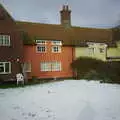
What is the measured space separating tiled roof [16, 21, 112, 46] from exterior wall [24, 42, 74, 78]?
160cm

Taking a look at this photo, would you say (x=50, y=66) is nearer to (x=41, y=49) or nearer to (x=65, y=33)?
(x=41, y=49)

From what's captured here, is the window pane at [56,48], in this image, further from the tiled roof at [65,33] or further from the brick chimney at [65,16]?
the brick chimney at [65,16]

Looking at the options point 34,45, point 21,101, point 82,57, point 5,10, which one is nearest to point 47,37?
point 34,45

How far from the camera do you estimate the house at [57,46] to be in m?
35.1

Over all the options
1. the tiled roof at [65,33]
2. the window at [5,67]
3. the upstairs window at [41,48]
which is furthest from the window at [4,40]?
the upstairs window at [41,48]

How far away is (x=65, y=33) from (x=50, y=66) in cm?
673

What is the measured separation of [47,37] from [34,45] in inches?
115

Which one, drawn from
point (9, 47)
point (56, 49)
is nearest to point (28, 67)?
point (9, 47)

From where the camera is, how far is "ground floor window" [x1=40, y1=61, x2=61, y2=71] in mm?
36156

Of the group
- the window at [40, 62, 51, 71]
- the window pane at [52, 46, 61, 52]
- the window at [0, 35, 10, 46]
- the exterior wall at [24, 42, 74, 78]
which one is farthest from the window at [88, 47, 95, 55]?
the window at [0, 35, 10, 46]

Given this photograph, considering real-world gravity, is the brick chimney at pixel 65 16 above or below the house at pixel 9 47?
above

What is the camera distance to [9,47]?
31.3 m

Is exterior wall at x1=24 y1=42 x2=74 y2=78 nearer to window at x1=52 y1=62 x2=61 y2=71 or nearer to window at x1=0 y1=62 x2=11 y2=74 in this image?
window at x1=52 y1=62 x2=61 y2=71

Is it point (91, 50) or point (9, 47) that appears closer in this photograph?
point (9, 47)
